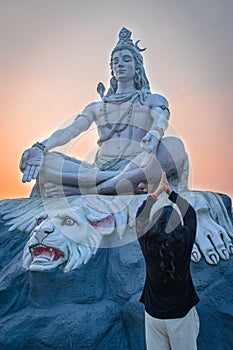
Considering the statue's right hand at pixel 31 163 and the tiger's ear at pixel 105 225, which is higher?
the statue's right hand at pixel 31 163

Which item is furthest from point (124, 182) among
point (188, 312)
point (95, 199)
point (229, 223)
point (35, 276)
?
point (188, 312)

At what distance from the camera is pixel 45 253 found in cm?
343

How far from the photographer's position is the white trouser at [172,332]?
92.0 inches

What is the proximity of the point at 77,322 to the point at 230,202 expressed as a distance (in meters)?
2.40

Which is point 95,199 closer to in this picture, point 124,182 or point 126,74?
point 124,182

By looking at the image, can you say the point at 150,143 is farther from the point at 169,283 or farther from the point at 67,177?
the point at 169,283

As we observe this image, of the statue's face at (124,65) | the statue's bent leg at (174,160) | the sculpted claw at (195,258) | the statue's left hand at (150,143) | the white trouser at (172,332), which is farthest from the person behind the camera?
the statue's face at (124,65)

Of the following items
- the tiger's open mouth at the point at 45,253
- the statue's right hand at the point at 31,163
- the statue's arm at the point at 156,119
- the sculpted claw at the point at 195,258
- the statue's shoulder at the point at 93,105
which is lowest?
the sculpted claw at the point at 195,258

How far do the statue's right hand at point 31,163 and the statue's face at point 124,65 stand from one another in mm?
1597

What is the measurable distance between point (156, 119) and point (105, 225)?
174 centimetres

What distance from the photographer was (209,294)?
132 inches

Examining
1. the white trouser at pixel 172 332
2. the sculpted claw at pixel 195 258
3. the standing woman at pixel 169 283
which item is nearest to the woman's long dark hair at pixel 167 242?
the standing woman at pixel 169 283

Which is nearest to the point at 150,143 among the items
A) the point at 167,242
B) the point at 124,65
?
the point at 124,65

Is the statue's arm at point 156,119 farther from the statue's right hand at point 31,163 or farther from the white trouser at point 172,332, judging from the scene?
the white trouser at point 172,332
